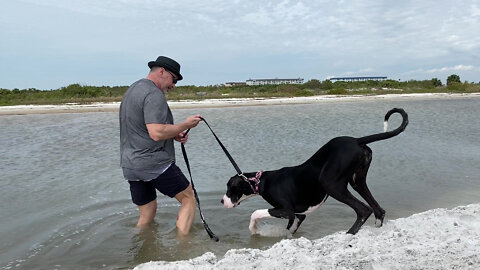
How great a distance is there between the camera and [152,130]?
479cm

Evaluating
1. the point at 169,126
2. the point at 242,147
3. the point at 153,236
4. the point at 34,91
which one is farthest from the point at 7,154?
the point at 34,91

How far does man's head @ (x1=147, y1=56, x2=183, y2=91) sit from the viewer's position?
5.01m

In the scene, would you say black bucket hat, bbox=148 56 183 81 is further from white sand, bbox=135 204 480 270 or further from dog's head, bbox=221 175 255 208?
white sand, bbox=135 204 480 270

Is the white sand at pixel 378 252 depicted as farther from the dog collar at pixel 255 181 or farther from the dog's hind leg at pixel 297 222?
the dog collar at pixel 255 181

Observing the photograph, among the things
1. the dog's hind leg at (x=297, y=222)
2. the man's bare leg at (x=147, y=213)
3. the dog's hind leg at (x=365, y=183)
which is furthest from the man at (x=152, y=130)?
the dog's hind leg at (x=365, y=183)

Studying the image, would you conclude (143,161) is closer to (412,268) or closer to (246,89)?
(412,268)

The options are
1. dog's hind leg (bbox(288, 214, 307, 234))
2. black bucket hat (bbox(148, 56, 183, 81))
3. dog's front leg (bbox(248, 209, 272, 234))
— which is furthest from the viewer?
dog's hind leg (bbox(288, 214, 307, 234))

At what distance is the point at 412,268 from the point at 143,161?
10.0 ft

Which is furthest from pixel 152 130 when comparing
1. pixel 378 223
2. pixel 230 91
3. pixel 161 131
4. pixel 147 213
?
pixel 230 91

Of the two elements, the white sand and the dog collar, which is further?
the dog collar

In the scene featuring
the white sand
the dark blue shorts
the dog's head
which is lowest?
the white sand

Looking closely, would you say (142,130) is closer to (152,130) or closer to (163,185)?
(152,130)

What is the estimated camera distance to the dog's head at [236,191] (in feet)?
19.3

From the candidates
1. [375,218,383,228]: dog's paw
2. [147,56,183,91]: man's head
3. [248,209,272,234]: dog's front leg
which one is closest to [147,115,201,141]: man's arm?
[147,56,183,91]: man's head
